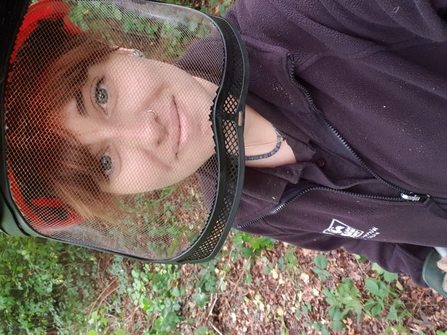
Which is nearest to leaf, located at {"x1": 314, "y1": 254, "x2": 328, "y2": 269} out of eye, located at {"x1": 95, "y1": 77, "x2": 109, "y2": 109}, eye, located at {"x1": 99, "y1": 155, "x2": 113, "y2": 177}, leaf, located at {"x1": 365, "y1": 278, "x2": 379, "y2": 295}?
leaf, located at {"x1": 365, "y1": 278, "x2": 379, "y2": 295}

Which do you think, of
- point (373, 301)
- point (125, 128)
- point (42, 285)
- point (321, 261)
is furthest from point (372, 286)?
point (42, 285)

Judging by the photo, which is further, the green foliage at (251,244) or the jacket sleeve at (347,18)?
the green foliage at (251,244)

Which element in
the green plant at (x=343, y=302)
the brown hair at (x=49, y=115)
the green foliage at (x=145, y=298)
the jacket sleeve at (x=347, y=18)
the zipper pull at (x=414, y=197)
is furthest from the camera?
the green foliage at (x=145, y=298)

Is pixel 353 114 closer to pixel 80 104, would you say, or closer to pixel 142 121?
pixel 142 121

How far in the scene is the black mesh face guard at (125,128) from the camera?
1.02 m

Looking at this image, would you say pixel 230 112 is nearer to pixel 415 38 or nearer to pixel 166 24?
pixel 166 24

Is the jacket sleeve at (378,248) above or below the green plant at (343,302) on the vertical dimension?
above

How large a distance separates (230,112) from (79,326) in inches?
179

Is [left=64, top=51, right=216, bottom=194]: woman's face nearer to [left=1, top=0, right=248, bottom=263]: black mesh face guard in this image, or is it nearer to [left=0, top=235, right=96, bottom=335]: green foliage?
[left=1, top=0, right=248, bottom=263]: black mesh face guard

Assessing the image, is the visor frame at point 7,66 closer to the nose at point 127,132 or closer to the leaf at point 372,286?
the nose at point 127,132

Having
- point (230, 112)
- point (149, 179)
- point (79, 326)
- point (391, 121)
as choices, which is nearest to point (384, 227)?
point (391, 121)

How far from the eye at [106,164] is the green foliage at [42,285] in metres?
3.74

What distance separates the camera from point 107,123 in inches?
43.5

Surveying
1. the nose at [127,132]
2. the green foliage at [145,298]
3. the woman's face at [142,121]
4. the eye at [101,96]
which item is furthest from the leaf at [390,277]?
the green foliage at [145,298]
